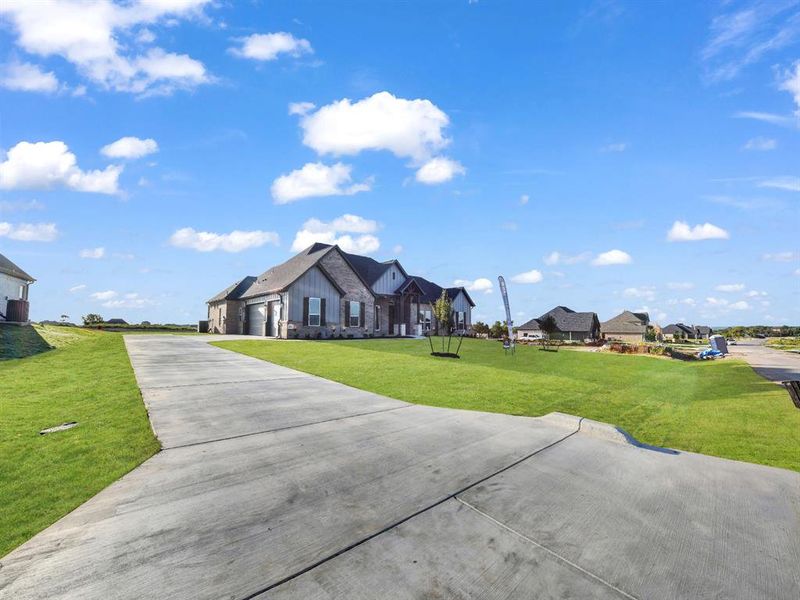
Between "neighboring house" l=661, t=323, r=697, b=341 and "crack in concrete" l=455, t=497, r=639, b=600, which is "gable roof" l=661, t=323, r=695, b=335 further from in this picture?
"crack in concrete" l=455, t=497, r=639, b=600

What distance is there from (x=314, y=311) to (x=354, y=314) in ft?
14.7

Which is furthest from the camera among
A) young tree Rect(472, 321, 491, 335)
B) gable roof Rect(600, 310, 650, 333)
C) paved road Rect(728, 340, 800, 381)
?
gable roof Rect(600, 310, 650, 333)

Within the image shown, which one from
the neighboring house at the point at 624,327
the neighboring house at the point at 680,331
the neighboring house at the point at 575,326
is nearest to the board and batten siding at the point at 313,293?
the neighboring house at the point at 575,326

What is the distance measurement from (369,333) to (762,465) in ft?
97.0

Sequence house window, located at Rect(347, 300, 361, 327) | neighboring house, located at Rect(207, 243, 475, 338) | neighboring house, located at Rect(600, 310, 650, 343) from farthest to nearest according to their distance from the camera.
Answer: neighboring house, located at Rect(600, 310, 650, 343) < house window, located at Rect(347, 300, 361, 327) < neighboring house, located at Rect(207, 243, 475, 338)

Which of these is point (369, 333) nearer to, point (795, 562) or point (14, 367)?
point (14, 367)

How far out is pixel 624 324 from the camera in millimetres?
75625

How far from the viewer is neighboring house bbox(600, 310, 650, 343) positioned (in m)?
72.6

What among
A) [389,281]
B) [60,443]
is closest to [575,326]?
[389,281]

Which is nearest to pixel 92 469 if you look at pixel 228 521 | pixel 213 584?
pixel 228 521

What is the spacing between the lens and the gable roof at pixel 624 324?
73.6m

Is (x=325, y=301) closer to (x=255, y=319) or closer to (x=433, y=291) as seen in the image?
(x=255, y=319)

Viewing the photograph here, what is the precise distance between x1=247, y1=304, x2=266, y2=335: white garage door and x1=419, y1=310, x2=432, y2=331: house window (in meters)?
16.8

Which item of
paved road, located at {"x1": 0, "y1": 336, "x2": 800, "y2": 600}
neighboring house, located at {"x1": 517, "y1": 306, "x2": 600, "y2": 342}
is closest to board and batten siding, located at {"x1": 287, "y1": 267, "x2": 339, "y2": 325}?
paved road, located at {"x1": 0, "y1": 336, "x2": 800, "y2": 600}
